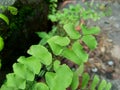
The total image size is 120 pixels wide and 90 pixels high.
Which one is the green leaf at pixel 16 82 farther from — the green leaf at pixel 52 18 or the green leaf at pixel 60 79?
the green leaf at pixel 52 18

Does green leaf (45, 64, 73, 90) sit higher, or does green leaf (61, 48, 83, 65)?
green leaf (61, 48, 83, 65)

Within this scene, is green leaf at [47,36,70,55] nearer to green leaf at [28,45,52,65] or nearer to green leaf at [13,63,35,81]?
green leaf at [28,45,52,65]

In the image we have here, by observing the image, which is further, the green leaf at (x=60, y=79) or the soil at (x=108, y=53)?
the soil at (x=108, y=53)

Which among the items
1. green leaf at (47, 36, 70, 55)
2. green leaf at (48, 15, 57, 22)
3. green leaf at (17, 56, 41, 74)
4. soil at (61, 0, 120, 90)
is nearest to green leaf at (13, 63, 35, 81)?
green leaf at (17, 56, 41, 74)

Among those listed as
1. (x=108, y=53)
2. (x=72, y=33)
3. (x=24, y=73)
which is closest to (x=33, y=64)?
(x=24, y=73)

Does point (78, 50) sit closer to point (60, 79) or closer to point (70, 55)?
point (70, 55)

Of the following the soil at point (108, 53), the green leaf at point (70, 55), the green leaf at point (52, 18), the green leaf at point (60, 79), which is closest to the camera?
the green leaf at point (60, 79)

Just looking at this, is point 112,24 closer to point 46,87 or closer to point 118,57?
point 118,57

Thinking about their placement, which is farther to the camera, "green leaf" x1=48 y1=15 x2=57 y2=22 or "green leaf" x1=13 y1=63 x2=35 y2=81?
"green leaf" x1=48 y1=15 x2=57 y2=22

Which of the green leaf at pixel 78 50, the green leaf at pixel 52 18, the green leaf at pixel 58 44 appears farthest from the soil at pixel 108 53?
the green leaf at pixel 58 44

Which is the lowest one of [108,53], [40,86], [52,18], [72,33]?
[108,53]

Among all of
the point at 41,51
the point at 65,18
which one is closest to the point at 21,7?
the point at 65,18
